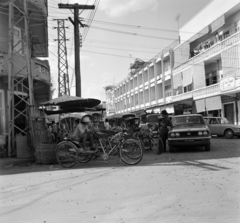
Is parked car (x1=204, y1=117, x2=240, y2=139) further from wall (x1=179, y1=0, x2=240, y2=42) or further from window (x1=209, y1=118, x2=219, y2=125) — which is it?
wall (x1=179, y1=0, x2=240, y2=42)

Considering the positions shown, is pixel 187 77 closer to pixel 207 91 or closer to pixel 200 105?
pixel 200 105

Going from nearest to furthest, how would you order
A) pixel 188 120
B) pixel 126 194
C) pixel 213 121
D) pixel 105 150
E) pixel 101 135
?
pixel 126 194, pixel 105 150, pixel 101 135, pixel 188 120, pixel 213 121

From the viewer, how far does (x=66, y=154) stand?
8422 mm

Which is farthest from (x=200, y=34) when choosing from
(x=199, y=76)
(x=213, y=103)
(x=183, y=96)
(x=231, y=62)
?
(x=213, y=103)

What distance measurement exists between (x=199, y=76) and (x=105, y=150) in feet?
74.4

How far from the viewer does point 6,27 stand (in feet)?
42.4

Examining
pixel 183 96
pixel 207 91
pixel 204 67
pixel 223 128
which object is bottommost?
pixel 223 128

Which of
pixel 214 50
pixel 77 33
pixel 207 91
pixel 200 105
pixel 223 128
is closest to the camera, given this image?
pixel 77 33

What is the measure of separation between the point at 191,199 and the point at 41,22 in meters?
14.1

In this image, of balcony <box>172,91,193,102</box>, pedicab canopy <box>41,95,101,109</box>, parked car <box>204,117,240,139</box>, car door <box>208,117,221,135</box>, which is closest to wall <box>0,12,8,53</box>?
pedicab canopy <box>41,95,101,109</box>

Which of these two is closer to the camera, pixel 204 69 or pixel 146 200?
pixel 146 200

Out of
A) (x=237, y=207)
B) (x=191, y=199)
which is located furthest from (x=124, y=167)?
(x=237, y=207)

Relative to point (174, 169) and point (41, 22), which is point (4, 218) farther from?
point (41, 22)

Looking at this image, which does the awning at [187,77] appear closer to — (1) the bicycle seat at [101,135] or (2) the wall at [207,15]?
(2) the wall at [207,15]
